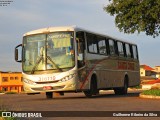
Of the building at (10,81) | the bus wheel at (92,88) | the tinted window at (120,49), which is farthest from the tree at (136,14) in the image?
the building at (10,81)

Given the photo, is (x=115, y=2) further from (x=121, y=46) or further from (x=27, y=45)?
(x=27, y=45)

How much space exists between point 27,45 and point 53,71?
2.09 meters

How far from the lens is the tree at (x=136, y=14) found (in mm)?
26281

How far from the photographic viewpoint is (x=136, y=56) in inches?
1304

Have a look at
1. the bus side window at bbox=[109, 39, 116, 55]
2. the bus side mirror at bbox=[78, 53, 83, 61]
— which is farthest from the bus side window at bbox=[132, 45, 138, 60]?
the bus side mirror at bbox=[78, 53, 83, 61]

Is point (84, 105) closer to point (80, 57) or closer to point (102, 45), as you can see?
point (80, 57)

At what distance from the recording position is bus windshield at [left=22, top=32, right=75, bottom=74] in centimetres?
2178

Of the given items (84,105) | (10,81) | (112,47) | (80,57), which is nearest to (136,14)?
(112,47)

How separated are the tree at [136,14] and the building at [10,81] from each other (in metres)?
87.0

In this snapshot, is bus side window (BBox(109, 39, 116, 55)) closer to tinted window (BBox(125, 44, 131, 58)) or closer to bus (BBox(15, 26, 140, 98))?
bus (BBox(15, 26, 140, 98))

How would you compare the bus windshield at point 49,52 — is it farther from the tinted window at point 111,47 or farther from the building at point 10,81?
the building at point 10,81

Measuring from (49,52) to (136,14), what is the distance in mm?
7050

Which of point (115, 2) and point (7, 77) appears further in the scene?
point (7, 77)

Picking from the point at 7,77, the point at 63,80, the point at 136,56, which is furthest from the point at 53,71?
the point at 7,77
